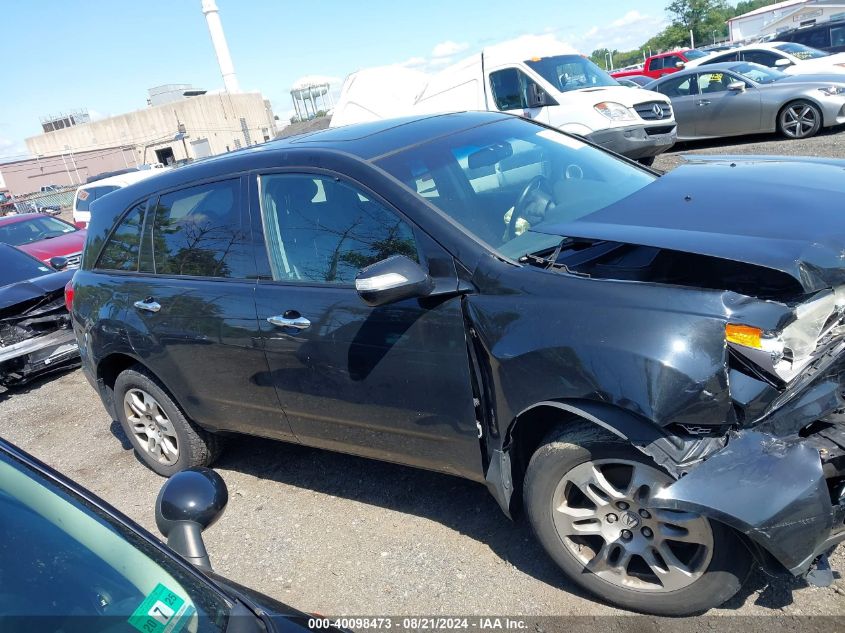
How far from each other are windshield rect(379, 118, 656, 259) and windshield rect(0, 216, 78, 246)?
33.4 ft

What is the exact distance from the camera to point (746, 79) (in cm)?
1271

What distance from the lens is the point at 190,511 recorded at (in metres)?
2.01

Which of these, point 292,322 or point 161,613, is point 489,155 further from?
point 161,613

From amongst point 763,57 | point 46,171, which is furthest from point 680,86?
point 46,171

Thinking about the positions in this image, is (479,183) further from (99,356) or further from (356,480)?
(99,356)

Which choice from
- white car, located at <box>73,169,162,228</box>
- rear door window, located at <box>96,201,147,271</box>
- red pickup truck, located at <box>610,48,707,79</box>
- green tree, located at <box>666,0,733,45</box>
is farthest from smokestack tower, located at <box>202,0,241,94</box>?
rear door window, located at <box>96,201,147,271</box>

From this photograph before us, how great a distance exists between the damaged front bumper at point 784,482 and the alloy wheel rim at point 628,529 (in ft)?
0.61

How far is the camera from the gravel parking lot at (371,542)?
114 inches

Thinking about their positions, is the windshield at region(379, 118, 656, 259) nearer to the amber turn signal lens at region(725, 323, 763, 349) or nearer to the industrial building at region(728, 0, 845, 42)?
the amber turn signal lens at region(725, 323, 763, 349)

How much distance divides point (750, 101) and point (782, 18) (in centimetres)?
4441

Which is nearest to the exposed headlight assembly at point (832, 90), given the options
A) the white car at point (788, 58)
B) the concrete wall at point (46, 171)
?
the white car at point (788, 58)

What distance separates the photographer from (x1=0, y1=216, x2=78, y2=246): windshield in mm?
11562

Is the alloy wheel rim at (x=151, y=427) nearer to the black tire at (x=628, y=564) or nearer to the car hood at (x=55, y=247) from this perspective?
the black tire at (x=628, y=564)

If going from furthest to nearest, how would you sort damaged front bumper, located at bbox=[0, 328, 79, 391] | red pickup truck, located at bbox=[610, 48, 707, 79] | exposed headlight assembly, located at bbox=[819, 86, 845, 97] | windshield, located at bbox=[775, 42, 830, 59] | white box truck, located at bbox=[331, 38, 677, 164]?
1. red pickup truck, located at bbox=[610, 48, 707, 79]
2. windshield, located at bbox=[775, 42, 830, 59]
3. exposed headlight assembly, located at bbox=[819, 86, 845, 97]
4. white box truck, located at bbox=[331, 38, 677, 164]
5. damaged front bumper, located at bbox=[0, 328, 79, 391]
